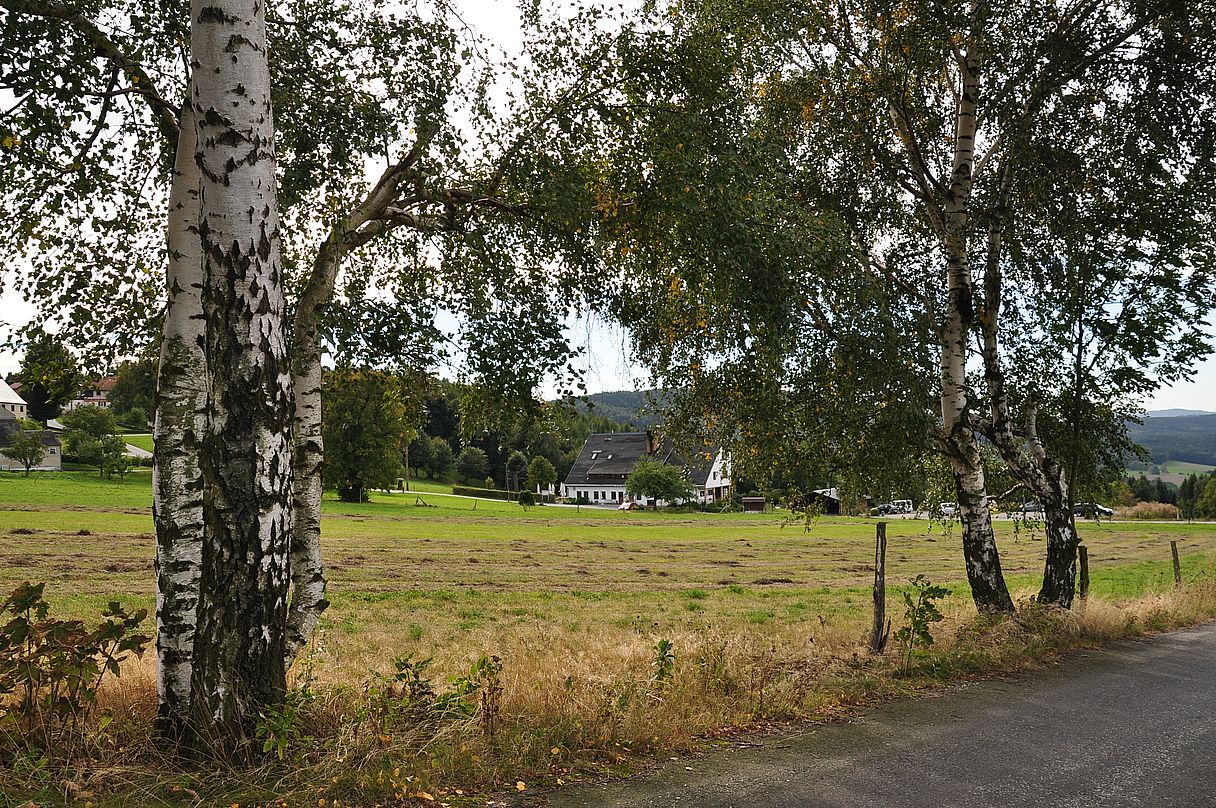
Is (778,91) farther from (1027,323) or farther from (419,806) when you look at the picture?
(419,806)

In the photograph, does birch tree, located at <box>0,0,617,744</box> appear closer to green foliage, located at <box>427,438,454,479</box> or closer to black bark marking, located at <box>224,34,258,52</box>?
black bark marking, located at <box>224,34,258,52</box>

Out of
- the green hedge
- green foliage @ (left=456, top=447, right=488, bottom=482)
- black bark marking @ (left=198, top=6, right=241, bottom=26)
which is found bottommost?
the green hedge

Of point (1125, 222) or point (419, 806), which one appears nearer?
point (419, 806)

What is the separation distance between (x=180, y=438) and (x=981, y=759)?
634 cm

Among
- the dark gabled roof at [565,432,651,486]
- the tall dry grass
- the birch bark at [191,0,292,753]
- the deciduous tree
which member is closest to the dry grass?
the dark gabled roof at [565,432,651,486]

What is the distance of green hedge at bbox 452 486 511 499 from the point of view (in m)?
94.2

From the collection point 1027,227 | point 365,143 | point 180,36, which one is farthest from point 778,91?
point 180,36

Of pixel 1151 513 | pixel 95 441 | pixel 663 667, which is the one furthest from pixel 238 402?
pixel 1151 513

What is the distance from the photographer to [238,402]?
16.4ft

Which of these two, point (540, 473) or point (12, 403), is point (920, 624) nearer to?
point (540, 473)

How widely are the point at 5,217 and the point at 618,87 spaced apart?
5.57 meters

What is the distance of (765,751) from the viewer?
6.32 metres

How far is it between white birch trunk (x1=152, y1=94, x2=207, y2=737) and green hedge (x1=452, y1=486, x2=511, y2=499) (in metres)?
87.7

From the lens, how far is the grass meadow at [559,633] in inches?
208
